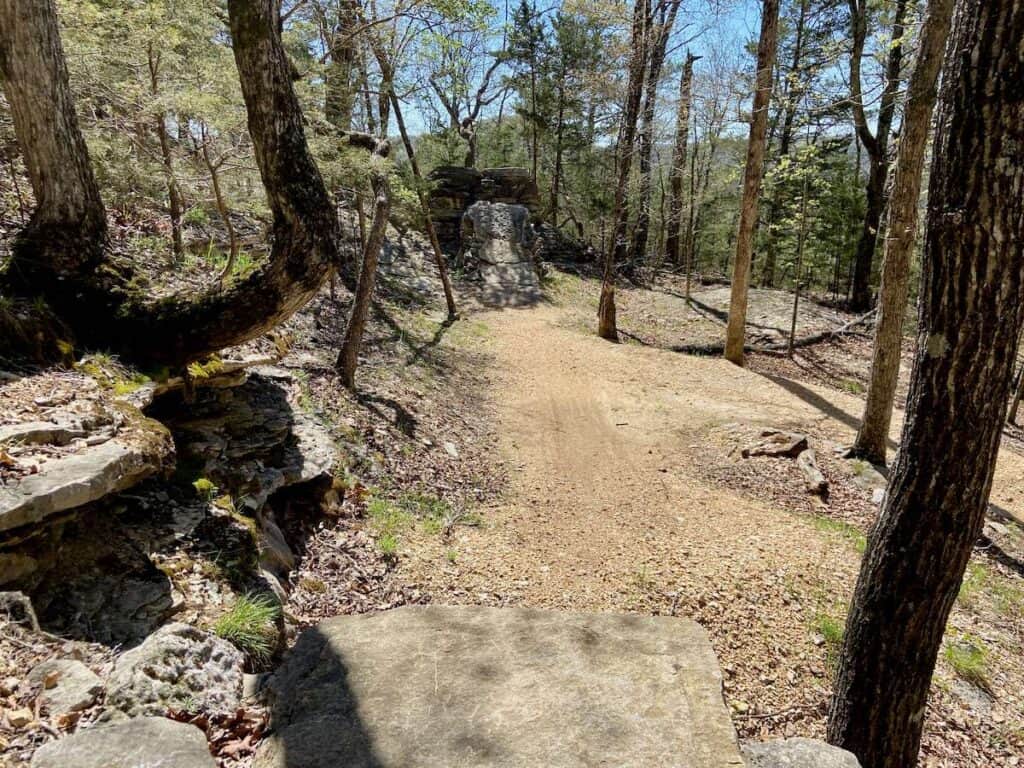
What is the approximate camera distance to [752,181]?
1075 centimetres

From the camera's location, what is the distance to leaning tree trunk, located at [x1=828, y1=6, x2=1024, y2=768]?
A: 7.32 feet

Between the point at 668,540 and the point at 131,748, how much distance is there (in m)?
4.77

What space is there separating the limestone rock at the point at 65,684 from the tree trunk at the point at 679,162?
49.9ft

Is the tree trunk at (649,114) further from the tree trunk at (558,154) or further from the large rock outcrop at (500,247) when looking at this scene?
the large rock outcrop at (500,247)

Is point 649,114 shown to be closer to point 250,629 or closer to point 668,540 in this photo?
point 668,540

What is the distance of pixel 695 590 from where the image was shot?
184 inches

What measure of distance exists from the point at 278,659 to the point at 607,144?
80.3 ft

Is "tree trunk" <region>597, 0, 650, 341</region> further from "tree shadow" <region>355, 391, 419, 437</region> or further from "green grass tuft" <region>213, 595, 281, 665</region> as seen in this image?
"green grass tuft" <region>213, 595, 281, 665</region>

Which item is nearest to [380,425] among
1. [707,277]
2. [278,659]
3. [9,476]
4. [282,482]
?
[282,482]

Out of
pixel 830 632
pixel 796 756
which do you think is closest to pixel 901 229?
pixel 830 632

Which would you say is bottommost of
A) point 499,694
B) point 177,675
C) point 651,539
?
point 651,539

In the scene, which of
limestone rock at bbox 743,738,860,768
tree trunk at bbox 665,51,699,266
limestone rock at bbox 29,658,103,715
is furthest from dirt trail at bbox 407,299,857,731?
tree trunk at bbox 665,51,699,266

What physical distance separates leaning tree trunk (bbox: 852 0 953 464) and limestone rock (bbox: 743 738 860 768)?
6295 millimetres

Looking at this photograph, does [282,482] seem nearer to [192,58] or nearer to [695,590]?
[695,590]
